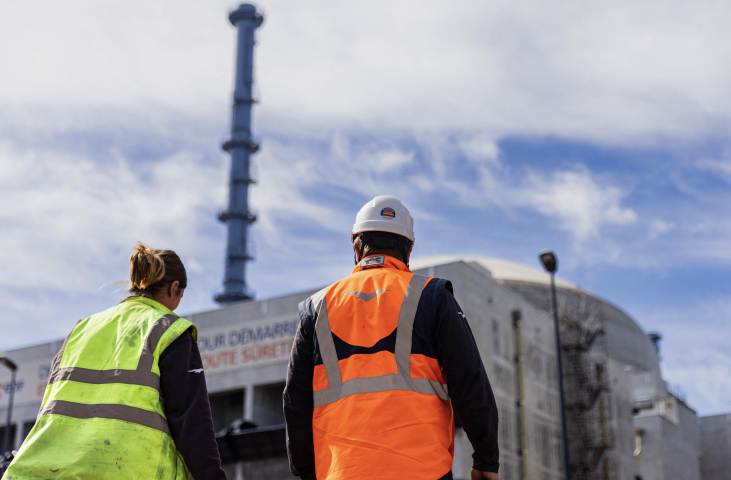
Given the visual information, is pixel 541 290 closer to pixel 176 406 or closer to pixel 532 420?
pixel 532 420

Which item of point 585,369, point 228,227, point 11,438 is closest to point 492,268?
point 585,369

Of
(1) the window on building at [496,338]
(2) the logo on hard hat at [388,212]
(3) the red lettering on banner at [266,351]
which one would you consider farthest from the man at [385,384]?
(3) the red lettering on banner at [266,351]

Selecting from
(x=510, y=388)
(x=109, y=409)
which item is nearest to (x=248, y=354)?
(x=510, y=388)

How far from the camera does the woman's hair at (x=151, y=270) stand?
4.06m

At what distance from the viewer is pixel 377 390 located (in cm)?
369

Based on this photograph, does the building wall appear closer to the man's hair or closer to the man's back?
the man's hair

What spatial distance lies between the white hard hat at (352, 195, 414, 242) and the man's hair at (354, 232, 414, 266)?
0.03m

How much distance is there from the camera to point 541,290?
47.9 metres

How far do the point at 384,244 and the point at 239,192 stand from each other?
53510 mm

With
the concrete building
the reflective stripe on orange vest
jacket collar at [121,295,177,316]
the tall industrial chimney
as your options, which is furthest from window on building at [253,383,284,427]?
the reflective stripe on orange vest

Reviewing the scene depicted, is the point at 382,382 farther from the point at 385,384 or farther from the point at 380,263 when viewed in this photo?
the point at 380,263

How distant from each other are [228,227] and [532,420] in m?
30.0

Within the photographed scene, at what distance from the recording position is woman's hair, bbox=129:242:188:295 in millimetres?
4059

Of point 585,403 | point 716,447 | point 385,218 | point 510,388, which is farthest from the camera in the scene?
point 716,447
